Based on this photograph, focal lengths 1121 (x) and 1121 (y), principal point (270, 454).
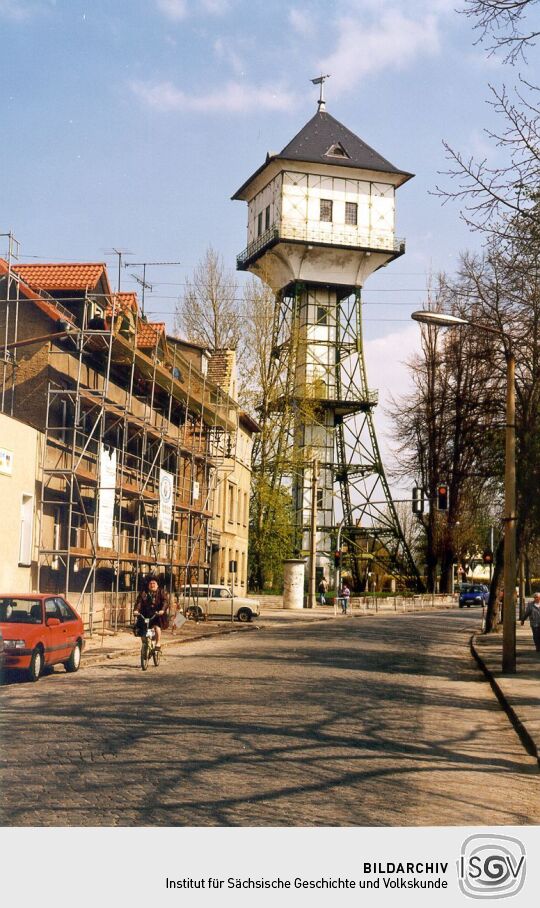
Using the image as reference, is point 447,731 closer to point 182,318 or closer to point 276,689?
point 276,689

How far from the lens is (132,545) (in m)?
36.8

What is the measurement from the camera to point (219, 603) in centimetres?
4434

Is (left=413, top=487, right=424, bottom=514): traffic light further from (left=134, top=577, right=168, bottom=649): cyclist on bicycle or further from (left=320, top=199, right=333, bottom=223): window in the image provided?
(left=320, top=199, right=333, bottom=223): window

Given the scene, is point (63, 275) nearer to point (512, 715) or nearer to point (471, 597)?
point (512, 715)

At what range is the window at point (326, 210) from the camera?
6875 cm

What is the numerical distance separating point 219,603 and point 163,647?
1653 centimetres

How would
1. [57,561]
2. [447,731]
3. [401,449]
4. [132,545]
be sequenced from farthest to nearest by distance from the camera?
[401,449] → [132,545] → [57,561] → [447,731]

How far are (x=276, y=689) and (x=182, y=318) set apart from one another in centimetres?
4211

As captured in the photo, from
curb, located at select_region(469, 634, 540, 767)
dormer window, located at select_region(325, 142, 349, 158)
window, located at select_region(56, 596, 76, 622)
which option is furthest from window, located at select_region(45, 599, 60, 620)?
dormer window, located at select_region(325, 142, 349, 158)

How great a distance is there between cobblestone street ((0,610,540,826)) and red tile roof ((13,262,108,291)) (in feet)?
44.7
